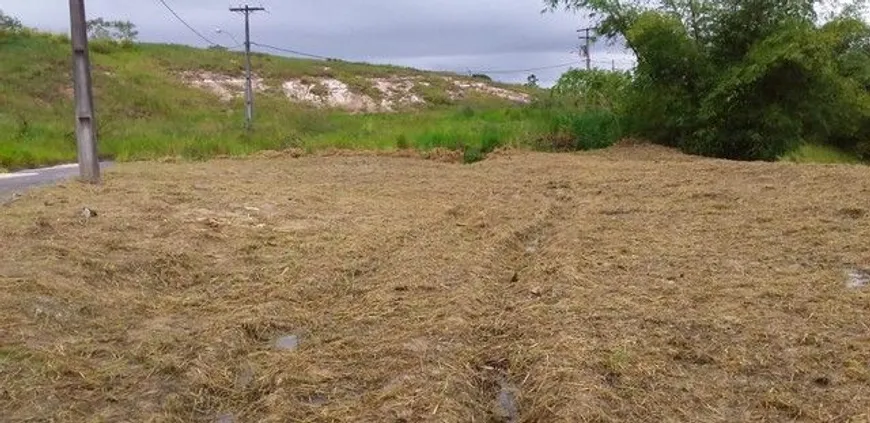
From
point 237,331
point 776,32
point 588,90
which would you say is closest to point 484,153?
point 588,90

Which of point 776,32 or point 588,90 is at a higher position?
point 776,32

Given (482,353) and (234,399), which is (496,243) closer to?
(482,353)

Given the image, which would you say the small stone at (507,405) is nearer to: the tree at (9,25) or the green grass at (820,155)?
the green grass at (820,155)

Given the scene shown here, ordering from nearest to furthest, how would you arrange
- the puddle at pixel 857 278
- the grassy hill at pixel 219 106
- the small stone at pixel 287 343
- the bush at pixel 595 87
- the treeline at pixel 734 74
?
the small stone at pixel 287 343 → the puddle at pixel 857 278 → the treeline at pixel 734 74 → the bush at pixel 595 87 → the grassy hill at pixel 219 106

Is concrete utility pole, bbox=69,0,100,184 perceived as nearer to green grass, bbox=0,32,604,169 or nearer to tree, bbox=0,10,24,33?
green grass, bbox=0,32,604,169

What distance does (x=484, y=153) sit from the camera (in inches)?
723

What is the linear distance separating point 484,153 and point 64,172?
27.6 ft

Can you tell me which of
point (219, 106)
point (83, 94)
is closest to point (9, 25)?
point (219, 106)

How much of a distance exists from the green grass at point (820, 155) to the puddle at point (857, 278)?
1200 centimetres

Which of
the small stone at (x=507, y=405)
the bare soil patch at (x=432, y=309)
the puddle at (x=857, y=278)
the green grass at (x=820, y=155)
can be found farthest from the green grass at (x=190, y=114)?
the small stone at (x=507, y=405)

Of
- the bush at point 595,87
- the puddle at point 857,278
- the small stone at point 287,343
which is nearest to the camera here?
the small stone at point 287,343

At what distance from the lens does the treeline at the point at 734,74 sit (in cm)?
1688

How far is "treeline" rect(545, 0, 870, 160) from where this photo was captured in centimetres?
1688

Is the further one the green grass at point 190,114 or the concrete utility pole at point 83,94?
the green grass at point 190,114
